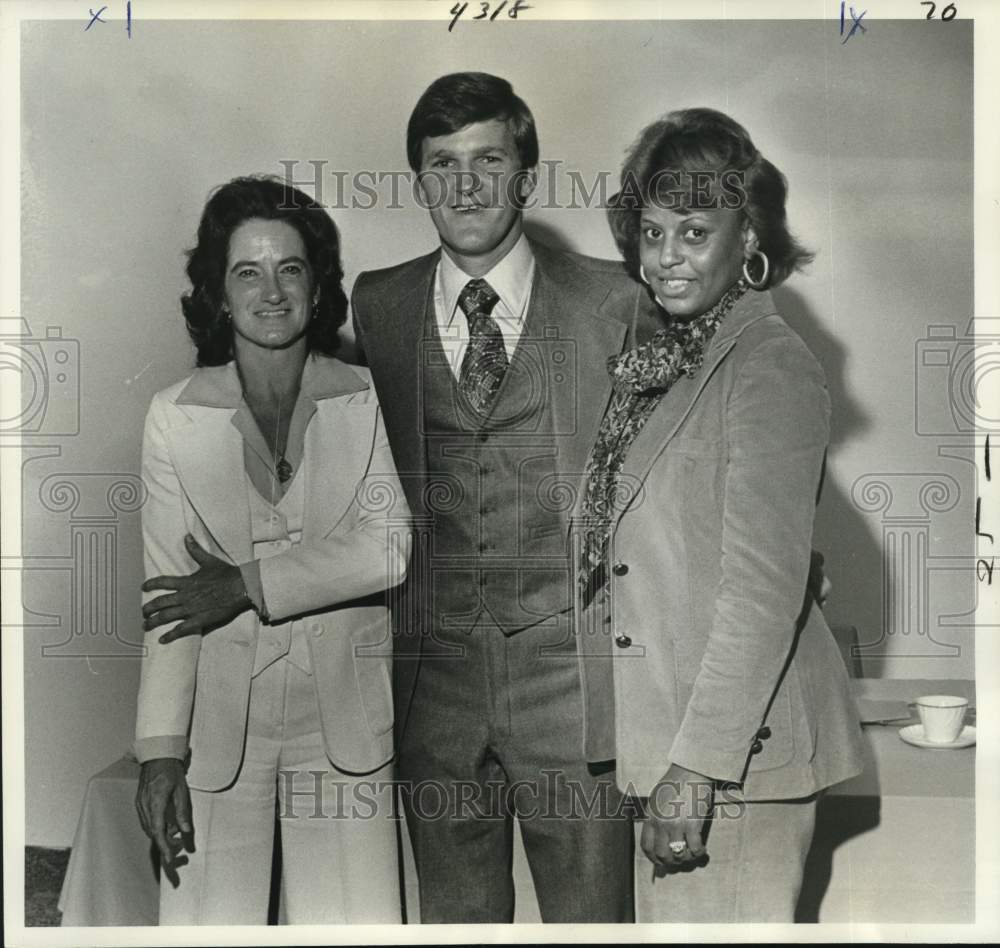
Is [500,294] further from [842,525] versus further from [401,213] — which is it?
[842,525]

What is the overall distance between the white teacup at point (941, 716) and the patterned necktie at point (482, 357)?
1.20m

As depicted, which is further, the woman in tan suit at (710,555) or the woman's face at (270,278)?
the woman's face at (270,278)

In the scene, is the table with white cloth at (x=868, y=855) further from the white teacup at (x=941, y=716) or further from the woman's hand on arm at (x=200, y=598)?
the woman's hand on arm at (x=200, y=598)

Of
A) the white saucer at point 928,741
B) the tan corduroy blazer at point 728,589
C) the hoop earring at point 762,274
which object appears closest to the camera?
the tan corduroy blazer at point 728,589

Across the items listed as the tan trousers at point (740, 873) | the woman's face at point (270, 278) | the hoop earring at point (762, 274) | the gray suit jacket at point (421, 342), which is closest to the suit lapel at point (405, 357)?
the gray suit jacket at point (421, 342)

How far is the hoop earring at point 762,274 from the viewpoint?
2.58 m

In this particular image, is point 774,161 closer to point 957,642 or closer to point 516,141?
point 516,141

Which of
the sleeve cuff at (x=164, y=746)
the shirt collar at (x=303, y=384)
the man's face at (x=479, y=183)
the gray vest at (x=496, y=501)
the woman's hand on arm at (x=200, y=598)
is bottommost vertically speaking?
the sleeve cuff at (x=164, y=746)

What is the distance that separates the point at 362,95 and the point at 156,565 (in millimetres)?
1145

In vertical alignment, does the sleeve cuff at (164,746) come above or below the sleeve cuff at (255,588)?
below

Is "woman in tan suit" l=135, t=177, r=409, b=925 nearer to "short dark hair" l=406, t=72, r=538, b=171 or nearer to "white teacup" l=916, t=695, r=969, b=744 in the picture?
"short dark hair" l=406, t=72, r=538, b=171

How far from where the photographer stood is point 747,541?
2467 mm

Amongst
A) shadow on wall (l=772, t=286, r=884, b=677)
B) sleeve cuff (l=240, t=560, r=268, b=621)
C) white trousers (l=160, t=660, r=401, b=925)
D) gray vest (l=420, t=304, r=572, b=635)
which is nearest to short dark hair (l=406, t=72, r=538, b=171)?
gray vest (l=420, t=304, r=572, b=635)

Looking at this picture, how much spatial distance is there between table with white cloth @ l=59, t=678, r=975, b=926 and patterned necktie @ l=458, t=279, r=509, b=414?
994mm
